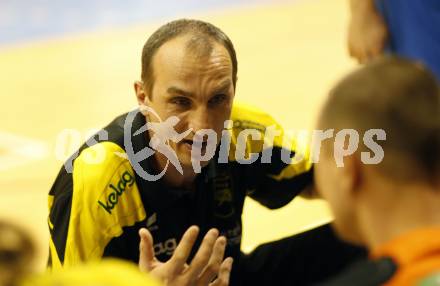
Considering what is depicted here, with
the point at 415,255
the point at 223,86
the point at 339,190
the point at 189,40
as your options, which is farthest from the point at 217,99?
the point at 415,255

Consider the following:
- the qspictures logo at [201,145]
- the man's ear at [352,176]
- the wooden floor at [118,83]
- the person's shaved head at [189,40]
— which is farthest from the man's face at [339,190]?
the wooden floor at [118,83]

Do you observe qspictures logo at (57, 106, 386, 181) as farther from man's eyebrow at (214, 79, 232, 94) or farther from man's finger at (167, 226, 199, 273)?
man's finger at (167, 226, 199, 273)

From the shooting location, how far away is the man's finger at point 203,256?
188 cm

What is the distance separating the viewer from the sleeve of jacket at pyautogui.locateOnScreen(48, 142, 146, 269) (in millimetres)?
2033

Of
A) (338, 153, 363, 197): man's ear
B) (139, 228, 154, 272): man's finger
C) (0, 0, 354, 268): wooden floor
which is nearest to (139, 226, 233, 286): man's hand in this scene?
(139, 228, 154, 272): man's finger

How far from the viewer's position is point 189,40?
6.83 ft

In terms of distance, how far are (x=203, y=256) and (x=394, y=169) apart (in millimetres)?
711

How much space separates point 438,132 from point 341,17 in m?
4.30

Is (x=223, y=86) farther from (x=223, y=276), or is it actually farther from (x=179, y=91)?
(x=223, y=276)

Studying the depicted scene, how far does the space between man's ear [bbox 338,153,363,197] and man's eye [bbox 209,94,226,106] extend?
0.79 metres

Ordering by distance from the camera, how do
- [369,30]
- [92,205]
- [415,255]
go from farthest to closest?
[369,30]
[92,205]
[415,255]

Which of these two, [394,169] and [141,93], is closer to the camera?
[394,169]

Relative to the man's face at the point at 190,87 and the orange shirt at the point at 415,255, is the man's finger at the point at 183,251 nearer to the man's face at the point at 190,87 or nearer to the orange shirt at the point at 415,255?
the man's face at the point at 190,87

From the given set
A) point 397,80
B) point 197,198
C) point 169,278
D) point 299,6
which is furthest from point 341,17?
point 397,80
